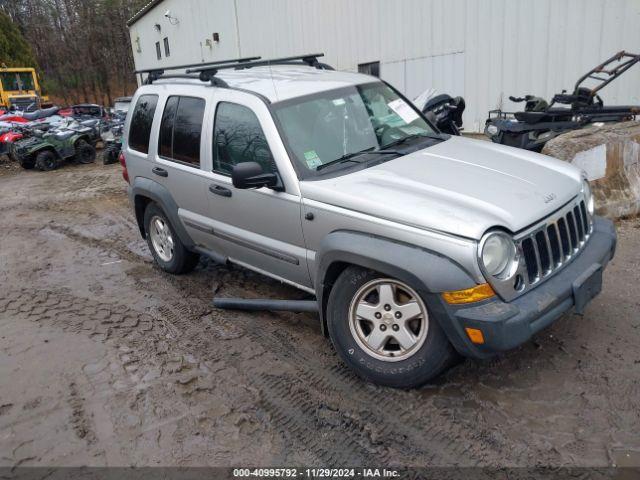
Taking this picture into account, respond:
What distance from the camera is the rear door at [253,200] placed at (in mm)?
3787

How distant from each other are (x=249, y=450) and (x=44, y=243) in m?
5.71

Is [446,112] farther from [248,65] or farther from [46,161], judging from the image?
[46,161]

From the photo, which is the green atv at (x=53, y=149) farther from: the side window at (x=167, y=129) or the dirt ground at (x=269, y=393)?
the side window at (x=167, y=129)

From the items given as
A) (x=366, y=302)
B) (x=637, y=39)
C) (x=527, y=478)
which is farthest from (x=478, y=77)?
(x=527, y=478)

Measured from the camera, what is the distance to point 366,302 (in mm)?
3389

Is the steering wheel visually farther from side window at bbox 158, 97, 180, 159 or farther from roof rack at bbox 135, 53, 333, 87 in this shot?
side window at bbox 158, 97, 180, 159

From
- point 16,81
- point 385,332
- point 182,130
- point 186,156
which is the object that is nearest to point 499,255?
point 385,332

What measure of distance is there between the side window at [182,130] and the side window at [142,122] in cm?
28

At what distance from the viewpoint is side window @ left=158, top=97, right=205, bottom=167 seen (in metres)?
4.56

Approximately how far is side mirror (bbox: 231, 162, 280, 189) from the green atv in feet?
42.1

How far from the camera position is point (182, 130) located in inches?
187

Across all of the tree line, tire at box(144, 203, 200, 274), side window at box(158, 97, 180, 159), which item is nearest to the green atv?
tire at box(144, 203, 200, 274)

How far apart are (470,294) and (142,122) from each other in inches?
151

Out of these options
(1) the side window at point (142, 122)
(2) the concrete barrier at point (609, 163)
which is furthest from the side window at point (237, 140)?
(2) the concrete barrier at point (609, 163)
